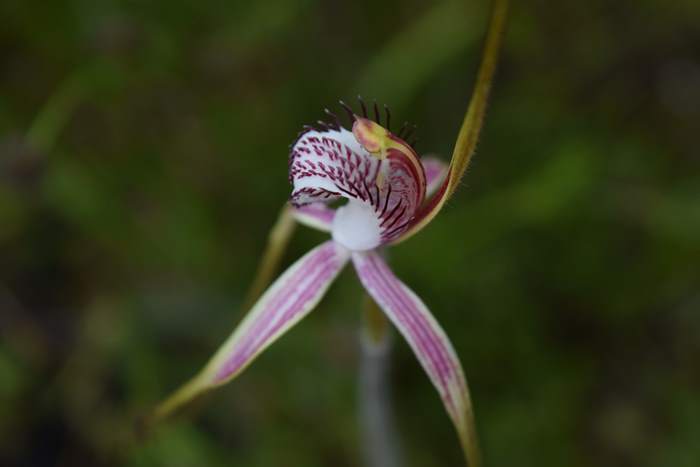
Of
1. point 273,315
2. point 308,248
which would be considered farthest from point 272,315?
point 308,248

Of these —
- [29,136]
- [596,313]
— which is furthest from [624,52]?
[29,136]

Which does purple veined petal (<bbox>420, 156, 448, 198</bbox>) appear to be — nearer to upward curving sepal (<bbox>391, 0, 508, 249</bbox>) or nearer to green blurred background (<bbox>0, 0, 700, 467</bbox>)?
upward curving sepal (<bbox>391, 0, 508, 249</bbox>)

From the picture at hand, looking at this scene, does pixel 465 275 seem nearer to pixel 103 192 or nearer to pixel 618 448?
pixel 618 448

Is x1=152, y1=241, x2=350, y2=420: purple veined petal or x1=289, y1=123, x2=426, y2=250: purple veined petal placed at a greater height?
x1=289, y1=123, x2=426, y2=250: purple veined petal

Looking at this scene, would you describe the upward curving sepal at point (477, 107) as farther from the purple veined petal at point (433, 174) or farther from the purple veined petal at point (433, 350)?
the purple veined petal at point (433, 174)

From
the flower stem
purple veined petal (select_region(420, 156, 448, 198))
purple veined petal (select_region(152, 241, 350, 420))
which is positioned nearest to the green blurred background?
the flower stem

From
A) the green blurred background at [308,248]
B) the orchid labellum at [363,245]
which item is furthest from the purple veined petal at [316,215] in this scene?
the green blurred background at [308,248]
